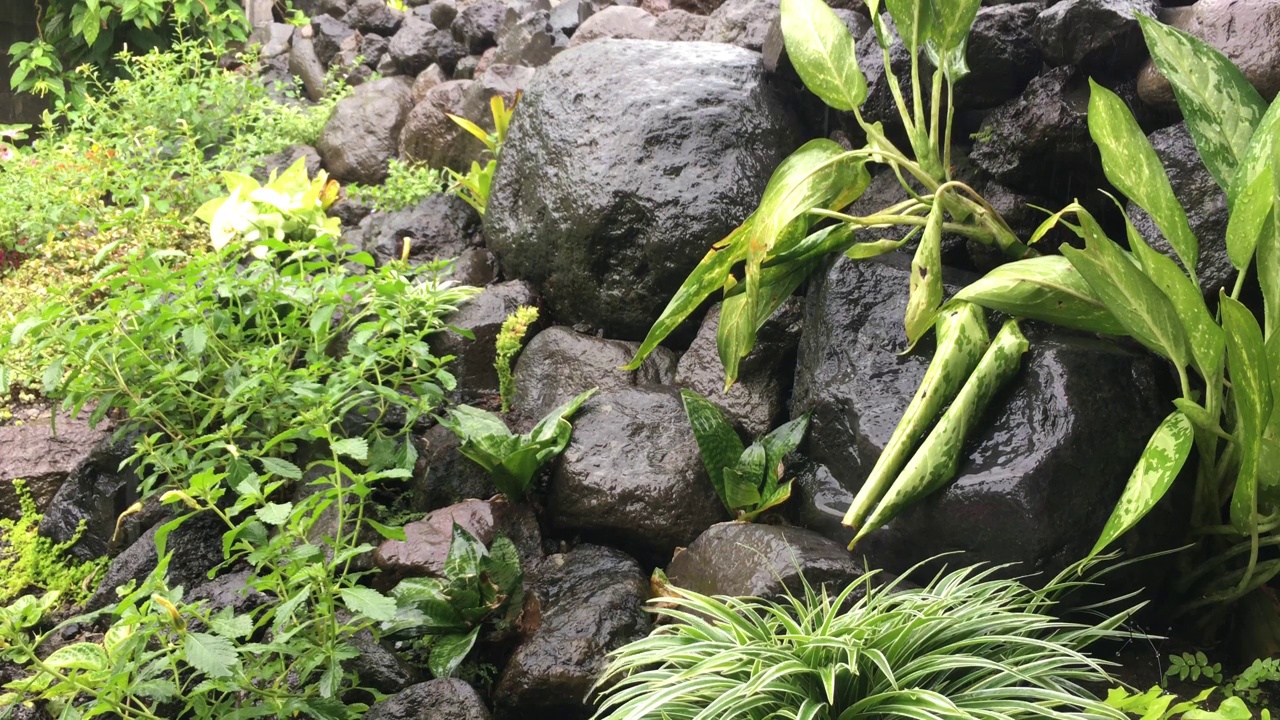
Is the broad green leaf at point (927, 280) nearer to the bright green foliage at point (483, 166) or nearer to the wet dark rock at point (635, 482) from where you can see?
the wet dark rock at point (635, 482)

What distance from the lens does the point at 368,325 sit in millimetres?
3119

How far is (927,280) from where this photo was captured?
261 centimetres

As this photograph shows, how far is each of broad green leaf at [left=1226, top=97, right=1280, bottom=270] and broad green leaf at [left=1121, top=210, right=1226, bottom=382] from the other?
0.12m

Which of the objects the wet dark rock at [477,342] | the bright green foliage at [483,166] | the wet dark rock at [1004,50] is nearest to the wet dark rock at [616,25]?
the bright green foliage at [483,166]

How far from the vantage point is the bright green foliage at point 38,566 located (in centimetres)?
339

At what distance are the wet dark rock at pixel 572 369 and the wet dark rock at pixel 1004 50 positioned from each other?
1536 millimetres

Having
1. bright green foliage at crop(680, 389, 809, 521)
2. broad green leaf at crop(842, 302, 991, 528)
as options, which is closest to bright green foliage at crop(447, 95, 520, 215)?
bright green foliage at crop(680, 389, 809, 521)

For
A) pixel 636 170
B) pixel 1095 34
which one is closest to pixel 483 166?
pixel 636 170

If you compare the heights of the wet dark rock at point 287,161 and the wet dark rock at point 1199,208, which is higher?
the wet dark rock at point 1199,208

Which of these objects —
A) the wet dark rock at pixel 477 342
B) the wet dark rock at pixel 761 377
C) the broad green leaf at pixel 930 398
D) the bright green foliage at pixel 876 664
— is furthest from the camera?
the wet dark rock at pixel 477 342

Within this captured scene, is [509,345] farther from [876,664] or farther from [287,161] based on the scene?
[287,161]

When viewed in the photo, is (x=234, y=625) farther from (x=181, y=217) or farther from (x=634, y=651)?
(x=181, y=217)

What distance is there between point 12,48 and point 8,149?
185 cm

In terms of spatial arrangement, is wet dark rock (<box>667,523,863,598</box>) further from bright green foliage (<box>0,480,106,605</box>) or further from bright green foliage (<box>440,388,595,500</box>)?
bright green foliage (<box>0,480,106,605</box>)
